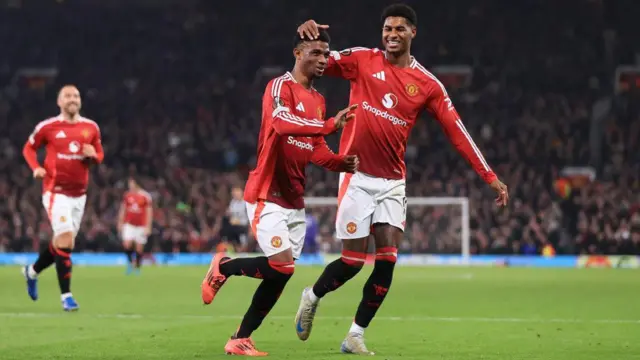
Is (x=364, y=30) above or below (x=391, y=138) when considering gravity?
above

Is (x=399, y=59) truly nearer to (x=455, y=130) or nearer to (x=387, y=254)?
(x=455, y=130)

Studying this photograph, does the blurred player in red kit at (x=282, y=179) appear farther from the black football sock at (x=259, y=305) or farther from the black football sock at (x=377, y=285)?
the black football sock at (x=377, y=285)

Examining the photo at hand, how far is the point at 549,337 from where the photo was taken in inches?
365

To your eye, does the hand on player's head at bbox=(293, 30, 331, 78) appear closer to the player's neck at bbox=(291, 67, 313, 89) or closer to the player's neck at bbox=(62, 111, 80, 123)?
the player's neck at bbox=(291, 67, 313, 89)

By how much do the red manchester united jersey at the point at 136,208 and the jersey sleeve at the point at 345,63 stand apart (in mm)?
16881

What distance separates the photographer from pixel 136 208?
81.2ft

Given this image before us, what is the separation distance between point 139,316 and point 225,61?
1005 inches

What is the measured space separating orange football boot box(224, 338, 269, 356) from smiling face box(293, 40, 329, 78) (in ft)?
6.59

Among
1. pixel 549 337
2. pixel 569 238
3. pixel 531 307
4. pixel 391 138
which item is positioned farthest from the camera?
pixel 569 238

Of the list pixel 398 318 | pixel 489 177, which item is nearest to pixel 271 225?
pixel 489 177

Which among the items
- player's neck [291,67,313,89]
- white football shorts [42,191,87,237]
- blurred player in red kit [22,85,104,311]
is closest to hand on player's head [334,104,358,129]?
player's neck [291,67,313,89]

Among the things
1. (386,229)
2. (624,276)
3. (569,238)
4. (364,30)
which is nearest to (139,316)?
(386,229)

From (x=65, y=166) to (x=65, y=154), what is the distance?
0.46 feet

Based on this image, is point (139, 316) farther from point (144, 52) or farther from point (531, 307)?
point (144, 52)
